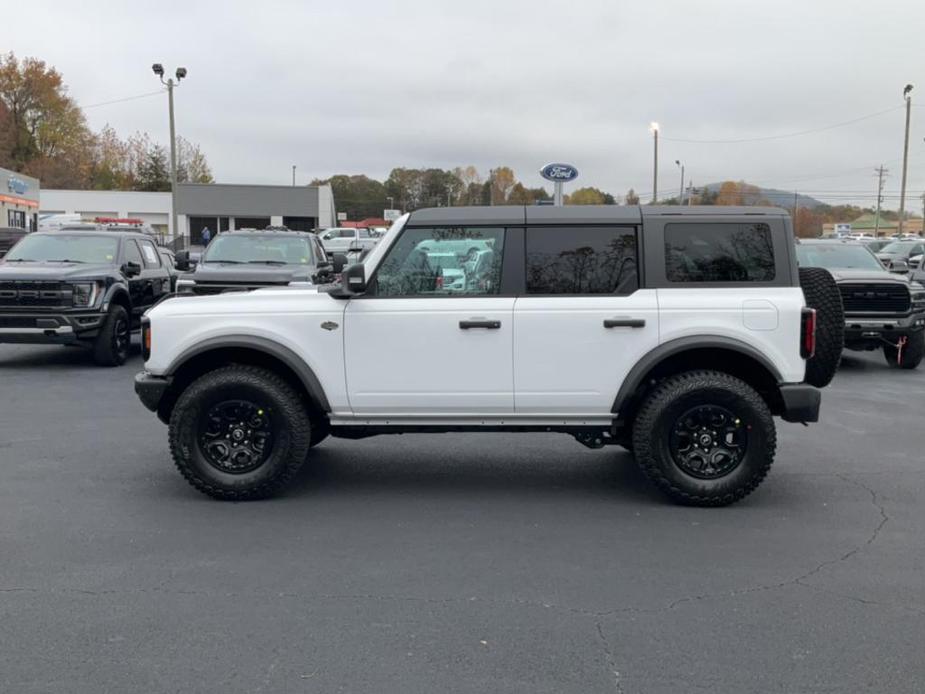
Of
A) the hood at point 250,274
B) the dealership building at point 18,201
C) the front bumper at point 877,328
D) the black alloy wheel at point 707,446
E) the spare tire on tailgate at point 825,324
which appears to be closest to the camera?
the black alloy wheel at point 707,446

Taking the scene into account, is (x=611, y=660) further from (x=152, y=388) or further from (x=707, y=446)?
(x=152, y=388)

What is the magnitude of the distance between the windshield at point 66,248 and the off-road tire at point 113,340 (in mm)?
1032

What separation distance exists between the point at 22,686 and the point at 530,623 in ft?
6.99

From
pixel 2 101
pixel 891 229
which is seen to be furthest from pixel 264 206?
pixel 891 229

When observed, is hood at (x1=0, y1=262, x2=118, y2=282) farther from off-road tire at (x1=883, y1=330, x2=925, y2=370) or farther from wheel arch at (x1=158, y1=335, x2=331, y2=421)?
off-road tire at (x1=883, y1=330, x2=925, y2=370)

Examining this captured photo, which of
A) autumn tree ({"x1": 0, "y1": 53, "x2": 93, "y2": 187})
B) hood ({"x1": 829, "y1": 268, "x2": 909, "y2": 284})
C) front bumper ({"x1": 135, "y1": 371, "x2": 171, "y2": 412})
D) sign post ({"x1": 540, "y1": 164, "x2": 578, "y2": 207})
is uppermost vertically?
autumn tree ({"x1": 0, "y1": 53, "x2": 93, "y2": 187})

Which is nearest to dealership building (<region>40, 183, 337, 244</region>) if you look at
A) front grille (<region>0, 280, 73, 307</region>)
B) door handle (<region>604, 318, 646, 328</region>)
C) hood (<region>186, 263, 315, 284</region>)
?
hood (<region>186, 263, 315, 284</region>)

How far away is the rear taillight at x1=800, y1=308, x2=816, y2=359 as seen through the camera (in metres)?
5.93

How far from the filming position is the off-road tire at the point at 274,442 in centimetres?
607

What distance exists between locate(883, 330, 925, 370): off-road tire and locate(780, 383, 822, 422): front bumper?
7.50m

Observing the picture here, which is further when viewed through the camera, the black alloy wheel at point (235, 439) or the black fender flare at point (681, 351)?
the black alloy wheel at point (235, 439)

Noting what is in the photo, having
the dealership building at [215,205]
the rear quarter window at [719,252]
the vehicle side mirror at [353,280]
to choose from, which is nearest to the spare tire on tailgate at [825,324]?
the rear quarter window at [719,252]

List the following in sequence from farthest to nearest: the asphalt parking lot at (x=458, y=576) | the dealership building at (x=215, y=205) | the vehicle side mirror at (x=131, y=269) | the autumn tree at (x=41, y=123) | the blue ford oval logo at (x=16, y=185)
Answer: the autumn tree at (x=41, y=123), the dealership building at (x=215, y=205), the blue ford oval logo at (x=16, y=185), the vehicle side mirror at (x=131, y=269), the asphalt parking lot at (x=458, y=576)

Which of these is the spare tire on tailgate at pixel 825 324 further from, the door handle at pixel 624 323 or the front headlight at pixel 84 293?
the front headlight at pixel 84 293
